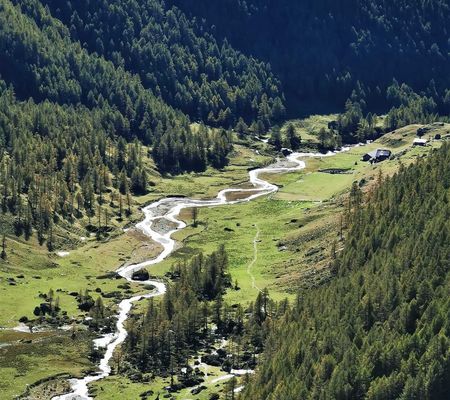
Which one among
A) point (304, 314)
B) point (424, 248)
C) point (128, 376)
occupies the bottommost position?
point (128, 376)

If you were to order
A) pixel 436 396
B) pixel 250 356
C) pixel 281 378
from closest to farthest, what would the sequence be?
1. pixel 436 396
2. pixel 281 378
3. pixel 250 356

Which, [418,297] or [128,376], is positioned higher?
[418,297]

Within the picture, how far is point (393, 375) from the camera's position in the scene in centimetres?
14450

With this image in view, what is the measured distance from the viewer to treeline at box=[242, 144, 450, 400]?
145 meters

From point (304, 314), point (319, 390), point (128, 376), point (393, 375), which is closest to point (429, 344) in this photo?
point (393, 375)

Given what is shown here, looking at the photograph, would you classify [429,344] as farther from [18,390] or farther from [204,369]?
[18,390]

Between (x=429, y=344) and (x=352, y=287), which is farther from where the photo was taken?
(x=352, y=287)

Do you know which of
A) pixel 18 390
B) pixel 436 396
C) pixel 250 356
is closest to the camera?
pixel 436 396

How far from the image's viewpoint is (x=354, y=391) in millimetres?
146000

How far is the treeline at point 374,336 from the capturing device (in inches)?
5709

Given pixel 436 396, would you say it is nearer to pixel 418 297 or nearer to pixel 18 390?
pixel 418 297

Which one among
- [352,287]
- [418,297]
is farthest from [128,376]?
[418,297]

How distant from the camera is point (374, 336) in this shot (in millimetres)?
158000

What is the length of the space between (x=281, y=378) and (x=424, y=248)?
46114mm
